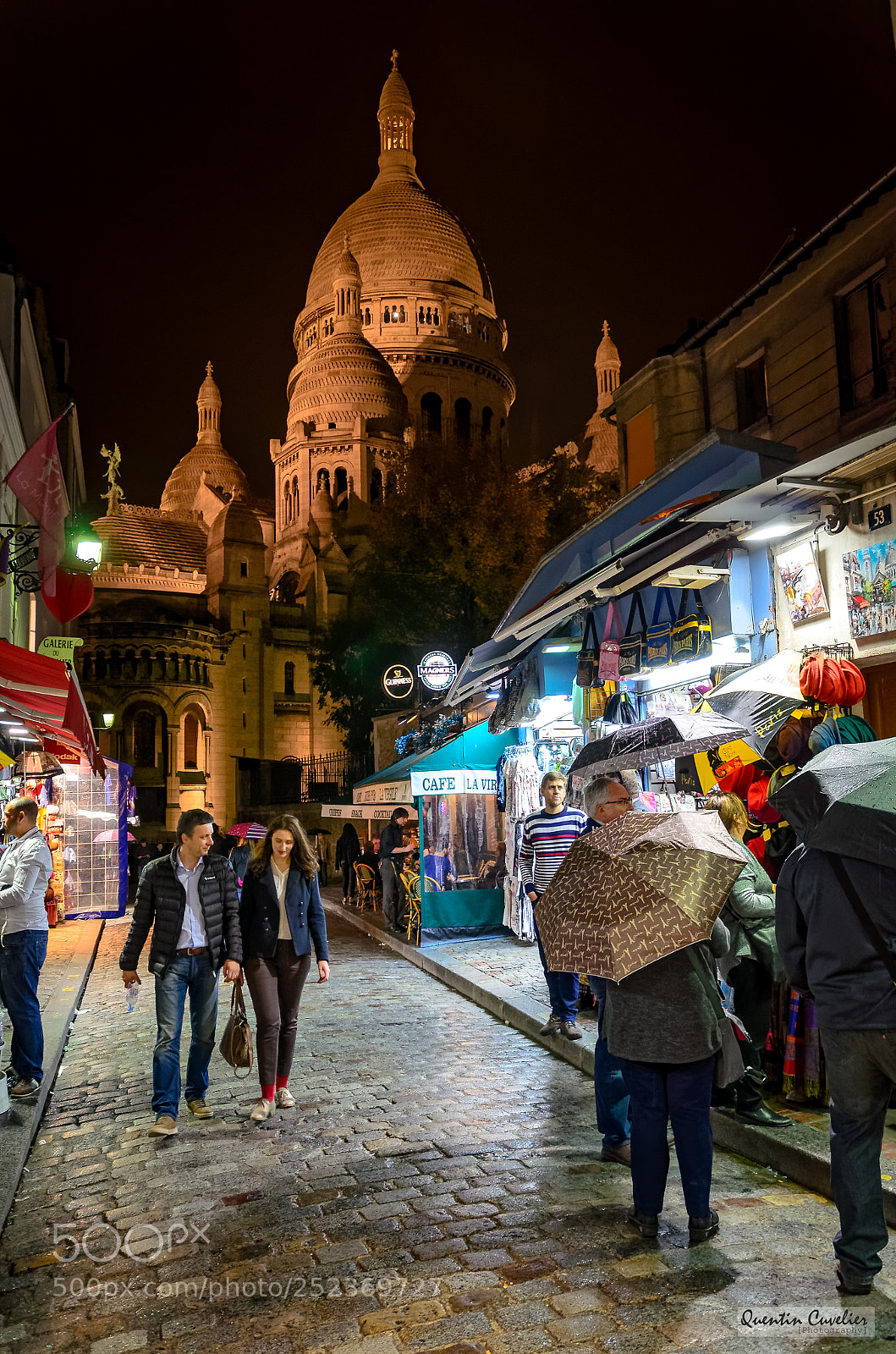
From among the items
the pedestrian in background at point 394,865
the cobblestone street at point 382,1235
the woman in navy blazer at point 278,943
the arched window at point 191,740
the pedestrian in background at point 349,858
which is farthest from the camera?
the arched window at point 191,740

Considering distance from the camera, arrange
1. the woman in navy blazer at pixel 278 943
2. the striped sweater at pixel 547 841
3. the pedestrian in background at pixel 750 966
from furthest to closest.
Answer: the striped sweater at pixel 547 841
the woman in navy blazer at pixel 278 943
the pedestrian in background at pixel 750 966

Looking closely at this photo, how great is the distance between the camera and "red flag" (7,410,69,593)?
8.81 m

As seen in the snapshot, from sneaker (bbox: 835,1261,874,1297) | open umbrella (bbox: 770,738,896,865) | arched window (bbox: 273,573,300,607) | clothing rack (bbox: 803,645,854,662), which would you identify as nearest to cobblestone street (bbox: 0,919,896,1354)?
sneaker (bbox: 835,1261,874,1297)

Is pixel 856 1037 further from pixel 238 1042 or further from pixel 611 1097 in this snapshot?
pixel 238 1042

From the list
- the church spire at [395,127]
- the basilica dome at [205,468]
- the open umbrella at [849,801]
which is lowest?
the open umbrella at [849,801]

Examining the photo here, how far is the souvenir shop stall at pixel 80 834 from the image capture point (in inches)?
674

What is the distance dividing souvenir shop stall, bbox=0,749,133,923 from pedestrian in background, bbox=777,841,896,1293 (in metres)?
15.5

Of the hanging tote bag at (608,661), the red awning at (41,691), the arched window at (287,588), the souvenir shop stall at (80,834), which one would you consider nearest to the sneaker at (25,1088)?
the red awning at (41,691)

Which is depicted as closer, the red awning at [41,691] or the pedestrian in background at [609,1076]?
the pedestrian in background at [609,1076]

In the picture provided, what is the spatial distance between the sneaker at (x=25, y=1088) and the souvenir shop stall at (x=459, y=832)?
6.83 m

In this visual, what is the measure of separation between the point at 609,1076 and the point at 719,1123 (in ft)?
2.74

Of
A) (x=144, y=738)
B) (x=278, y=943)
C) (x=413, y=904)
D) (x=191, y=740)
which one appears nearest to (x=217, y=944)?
Answer: (x=278, y=943)

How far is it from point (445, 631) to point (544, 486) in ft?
17.7

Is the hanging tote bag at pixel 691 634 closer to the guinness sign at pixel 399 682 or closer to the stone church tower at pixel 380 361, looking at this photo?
the guinness sign at pixel 399 682
